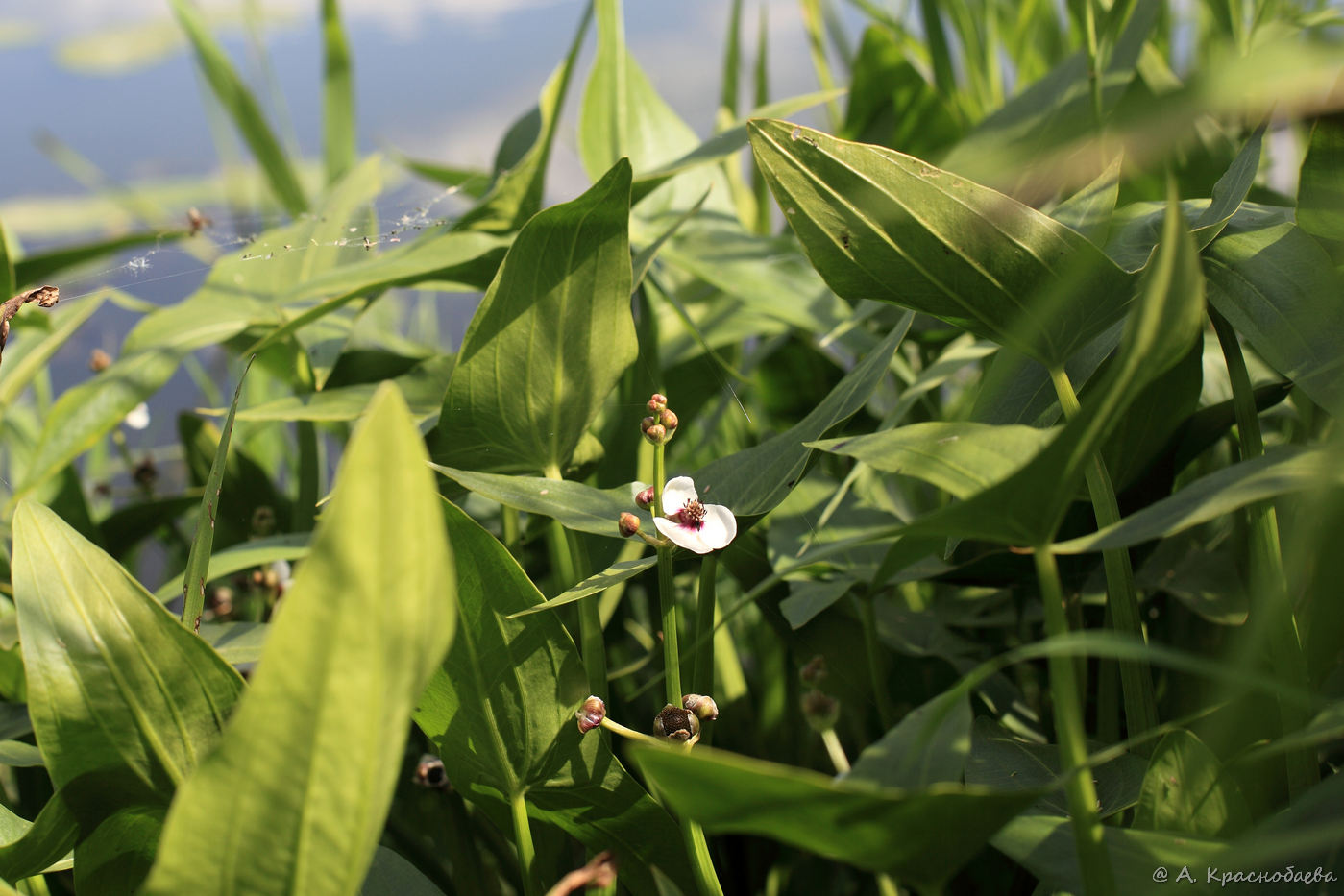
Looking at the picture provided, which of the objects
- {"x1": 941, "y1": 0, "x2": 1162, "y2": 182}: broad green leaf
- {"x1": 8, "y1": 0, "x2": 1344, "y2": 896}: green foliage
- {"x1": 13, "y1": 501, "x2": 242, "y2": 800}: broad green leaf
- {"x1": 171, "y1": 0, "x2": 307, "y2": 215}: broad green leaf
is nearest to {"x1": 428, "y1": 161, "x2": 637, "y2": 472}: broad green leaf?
{"x1": 8, "y1": 0, "x2": 1344, "y2": 896}: green foliage

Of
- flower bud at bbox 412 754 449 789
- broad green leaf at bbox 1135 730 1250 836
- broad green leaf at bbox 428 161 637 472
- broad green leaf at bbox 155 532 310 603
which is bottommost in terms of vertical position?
flower bud at bbox 412 754 449 789

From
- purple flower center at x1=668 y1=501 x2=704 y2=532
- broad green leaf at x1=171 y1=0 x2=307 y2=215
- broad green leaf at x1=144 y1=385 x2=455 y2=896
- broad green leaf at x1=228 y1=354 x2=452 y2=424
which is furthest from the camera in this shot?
broad green leaf at x1=171 y1=0 x2=307 y2=215

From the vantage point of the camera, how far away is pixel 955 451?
178 mm

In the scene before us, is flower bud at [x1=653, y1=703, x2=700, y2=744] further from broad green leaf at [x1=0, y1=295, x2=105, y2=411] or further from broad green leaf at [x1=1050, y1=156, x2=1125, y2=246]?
broad green leaf at [x1=0, y1=295, x2=105, y2=411]

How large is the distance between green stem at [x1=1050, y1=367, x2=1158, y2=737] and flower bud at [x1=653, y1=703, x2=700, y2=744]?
0.10 m

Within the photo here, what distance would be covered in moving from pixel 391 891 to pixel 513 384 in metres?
0.13

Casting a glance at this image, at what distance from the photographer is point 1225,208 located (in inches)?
9.2

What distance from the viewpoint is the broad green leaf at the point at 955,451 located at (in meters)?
0.17

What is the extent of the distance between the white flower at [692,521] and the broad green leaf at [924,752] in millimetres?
69

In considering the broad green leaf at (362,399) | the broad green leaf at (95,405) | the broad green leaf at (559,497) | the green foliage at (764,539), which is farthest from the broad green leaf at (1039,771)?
the broad green leaf at (95,405)

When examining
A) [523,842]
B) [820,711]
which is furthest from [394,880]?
[820,711]

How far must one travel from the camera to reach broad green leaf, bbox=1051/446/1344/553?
16 cm

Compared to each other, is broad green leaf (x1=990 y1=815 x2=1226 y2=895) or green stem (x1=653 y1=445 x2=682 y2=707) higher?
green stem (x1=653 y1=445 x2=682 y2=707)

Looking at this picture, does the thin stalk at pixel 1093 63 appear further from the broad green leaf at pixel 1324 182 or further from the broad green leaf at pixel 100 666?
the broad green leaf at pixel 100 666
